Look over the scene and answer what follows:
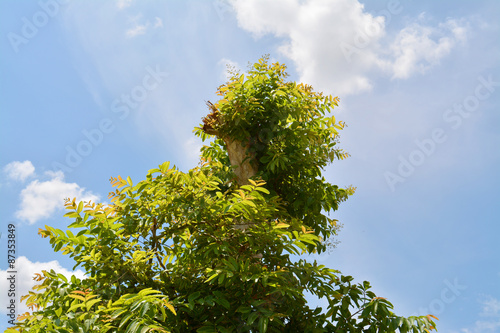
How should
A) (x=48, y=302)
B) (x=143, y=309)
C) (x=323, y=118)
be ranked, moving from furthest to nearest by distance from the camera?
(x=323, y=118) → (x=48, y=302) → (x=143, y=309)

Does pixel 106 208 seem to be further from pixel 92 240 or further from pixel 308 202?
pixel 308 202

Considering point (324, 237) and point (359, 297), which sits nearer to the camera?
point (359, 297)

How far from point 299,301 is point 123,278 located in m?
1.50

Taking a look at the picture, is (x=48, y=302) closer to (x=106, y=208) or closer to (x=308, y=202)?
(x=106, y=208)

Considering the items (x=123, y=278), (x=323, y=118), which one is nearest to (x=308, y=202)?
(x=323, y=118)

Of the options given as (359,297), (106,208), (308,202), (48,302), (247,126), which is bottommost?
(359,297)

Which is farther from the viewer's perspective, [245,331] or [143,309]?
[245,331]

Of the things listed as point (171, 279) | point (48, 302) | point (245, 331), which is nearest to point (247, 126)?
point (171, 279)

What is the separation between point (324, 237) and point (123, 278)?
257 centimetres

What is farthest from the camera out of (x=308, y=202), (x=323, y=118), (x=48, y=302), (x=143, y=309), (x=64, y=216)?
(x=323, y=118)

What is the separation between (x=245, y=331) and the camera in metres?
3.18

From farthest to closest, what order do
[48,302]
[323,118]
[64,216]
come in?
[323,118] → [48,302] → [64,216]

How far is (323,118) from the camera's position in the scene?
4.93 meters

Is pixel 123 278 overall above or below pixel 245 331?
above
